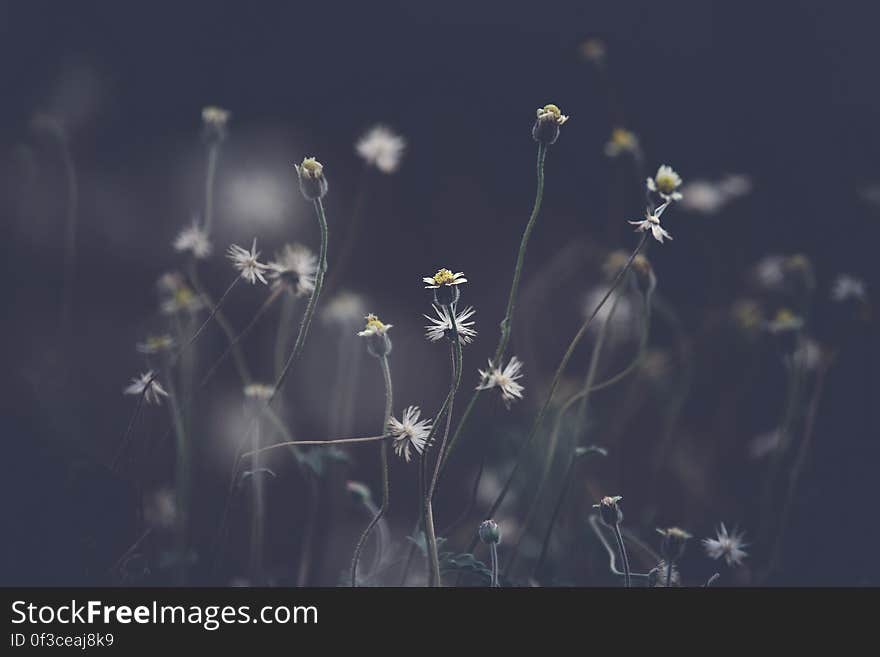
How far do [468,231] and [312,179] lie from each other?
671mm

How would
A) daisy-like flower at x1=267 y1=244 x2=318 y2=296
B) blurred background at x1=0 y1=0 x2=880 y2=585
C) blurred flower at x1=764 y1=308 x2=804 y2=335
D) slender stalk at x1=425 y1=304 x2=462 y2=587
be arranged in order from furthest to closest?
blurred background at x1=0 y1=0 x2=880 y2=585 < blurred flower at x1=764 y1=308 x2=804 y2=335 < daisy-like flower at x1=267 y1=244 x2=318 y2=296 < slender stalk at x1=425 y1=304 x2=462 y2=587

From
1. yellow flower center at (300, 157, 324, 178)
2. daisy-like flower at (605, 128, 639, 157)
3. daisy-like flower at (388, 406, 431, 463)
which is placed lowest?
daisy-like flower at (388, 406, 431, 463)

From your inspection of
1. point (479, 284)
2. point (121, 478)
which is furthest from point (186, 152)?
point (121, 478)

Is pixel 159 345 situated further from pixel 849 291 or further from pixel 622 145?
pixel 849 291

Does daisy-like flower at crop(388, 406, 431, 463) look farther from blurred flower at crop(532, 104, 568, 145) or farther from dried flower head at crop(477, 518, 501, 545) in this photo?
blurred flower at crop(532, 104, 568, 145)

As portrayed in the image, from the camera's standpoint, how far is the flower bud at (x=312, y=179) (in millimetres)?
635

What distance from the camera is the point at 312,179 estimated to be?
25.1 inches

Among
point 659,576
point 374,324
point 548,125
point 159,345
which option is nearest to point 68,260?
point 159,345

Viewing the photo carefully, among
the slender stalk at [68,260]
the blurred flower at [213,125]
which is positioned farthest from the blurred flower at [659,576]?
the slender stalk at [68,260]

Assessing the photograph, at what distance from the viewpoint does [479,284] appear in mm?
1256

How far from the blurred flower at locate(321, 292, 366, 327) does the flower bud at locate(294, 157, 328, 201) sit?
0.39 meters

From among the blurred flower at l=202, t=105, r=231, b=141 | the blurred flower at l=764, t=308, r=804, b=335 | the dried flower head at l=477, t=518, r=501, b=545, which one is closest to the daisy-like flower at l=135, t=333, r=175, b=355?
the blurred flower at l=202, t=105, r=231, b=141

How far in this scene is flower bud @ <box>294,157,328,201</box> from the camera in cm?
64

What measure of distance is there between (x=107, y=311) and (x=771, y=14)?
1.10 meters
